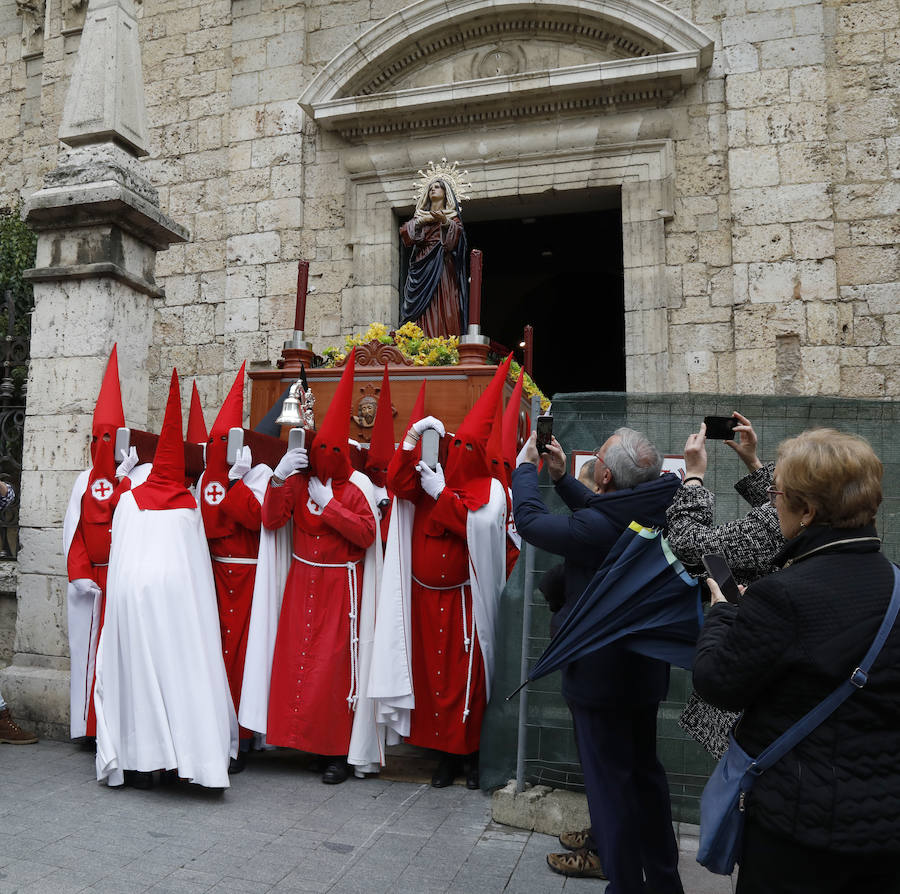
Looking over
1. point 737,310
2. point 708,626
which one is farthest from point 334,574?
point 737,310

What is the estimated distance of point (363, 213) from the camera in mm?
9531

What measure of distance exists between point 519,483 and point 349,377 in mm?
1781

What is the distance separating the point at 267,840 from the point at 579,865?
1383 millimetres

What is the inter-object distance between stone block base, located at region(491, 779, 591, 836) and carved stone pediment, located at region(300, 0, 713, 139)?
710cm

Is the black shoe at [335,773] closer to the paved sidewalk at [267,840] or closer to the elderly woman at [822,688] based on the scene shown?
the paved sidewalk at [267,840]

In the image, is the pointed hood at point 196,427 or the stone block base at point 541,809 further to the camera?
the pointed hood at point 196,427

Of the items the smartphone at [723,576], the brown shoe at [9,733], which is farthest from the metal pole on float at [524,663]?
the brown shoe at [9,733]

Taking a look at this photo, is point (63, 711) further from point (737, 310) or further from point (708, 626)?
point (737, 310)

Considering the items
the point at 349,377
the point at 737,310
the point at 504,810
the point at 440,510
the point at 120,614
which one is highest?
the point at 737,310

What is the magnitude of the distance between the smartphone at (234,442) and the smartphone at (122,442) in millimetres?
685

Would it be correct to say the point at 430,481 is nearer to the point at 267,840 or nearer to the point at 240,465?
the point at 240,465

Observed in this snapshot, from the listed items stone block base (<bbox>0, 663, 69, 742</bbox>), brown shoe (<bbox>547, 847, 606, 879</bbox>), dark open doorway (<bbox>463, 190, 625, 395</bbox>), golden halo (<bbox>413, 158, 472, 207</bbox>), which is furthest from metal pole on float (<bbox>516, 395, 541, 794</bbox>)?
dark open doorway (<bbox>463, 190, 625, 395</bbox>)

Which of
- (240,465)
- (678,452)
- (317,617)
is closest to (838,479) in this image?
(678,452)

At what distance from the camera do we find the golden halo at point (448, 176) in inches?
326
